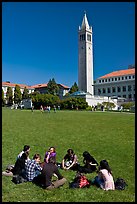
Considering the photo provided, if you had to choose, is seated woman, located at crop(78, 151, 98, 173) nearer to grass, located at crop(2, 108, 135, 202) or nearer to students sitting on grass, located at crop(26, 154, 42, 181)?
grass, located at crop(2, 108, 135, 202)

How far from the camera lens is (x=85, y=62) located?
115m

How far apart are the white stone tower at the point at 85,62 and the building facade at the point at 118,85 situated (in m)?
5.21

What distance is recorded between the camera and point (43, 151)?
40.6 ft

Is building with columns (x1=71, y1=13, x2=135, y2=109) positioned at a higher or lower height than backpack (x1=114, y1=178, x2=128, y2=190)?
higher

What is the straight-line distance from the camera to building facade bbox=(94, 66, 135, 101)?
10962cm

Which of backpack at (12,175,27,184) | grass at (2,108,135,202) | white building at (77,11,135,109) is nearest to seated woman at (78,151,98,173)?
grass at (2,108,135,202)

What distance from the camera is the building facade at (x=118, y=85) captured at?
4316 inches

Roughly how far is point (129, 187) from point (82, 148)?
546 centimetres

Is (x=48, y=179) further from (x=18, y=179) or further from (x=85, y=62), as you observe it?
(x=85, y=62)

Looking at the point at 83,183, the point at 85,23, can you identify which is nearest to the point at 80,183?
the point at 83,183

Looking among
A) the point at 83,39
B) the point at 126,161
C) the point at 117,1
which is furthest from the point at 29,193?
the point at 83,39

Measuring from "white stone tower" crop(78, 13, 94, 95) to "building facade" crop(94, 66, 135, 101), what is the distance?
17.1ft

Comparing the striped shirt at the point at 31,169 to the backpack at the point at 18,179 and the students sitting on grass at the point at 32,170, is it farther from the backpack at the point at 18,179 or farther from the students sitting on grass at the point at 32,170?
the backpack at the point at 18,179

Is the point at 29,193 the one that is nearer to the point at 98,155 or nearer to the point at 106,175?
the point at 106,175
